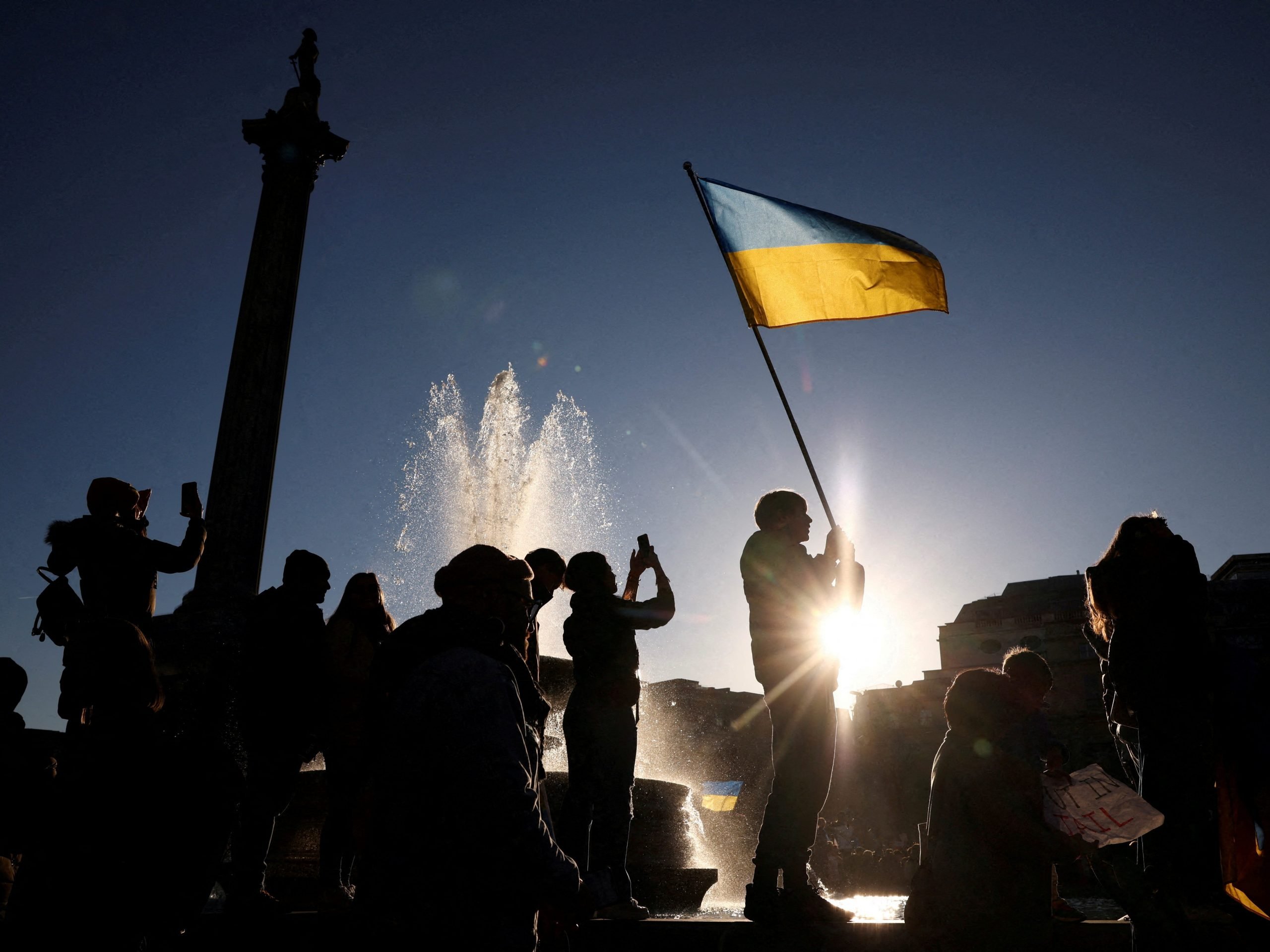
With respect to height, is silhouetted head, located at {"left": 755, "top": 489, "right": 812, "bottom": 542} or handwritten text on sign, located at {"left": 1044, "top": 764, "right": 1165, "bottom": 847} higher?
silhouetted head, located at {"left": 755, "top": 489, "right": 812, "bottom": 542}

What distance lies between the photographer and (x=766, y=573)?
13.4 ft

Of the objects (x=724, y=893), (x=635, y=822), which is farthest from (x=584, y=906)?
(x=724, y=893)

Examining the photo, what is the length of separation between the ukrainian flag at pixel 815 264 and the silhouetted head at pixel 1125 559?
2969 mm

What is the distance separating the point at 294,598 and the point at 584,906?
2.99 meters

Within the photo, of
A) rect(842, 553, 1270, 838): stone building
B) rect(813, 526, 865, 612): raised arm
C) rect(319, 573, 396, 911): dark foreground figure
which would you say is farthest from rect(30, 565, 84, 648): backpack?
rect(842, 553, 1270, 838): stone building

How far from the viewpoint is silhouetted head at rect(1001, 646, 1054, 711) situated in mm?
4184

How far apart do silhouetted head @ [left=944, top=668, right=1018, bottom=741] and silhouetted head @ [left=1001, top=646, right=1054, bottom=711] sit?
90 cm

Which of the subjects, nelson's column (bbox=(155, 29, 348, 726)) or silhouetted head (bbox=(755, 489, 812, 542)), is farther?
nelson's column (bbox=(155, 29, 348, 726))

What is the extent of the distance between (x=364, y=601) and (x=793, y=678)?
2.34 meters

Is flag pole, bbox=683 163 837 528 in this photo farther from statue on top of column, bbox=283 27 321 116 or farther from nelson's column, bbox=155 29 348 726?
statue on top of column, bbox=283 27 321 116

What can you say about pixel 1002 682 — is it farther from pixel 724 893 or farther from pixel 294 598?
pixel 724 893

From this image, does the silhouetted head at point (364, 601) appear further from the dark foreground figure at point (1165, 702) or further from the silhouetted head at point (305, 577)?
the dark foreground figure at point (1165, 702)

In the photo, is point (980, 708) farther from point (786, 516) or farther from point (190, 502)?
point (190, 502)

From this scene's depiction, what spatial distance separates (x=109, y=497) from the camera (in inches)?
187
